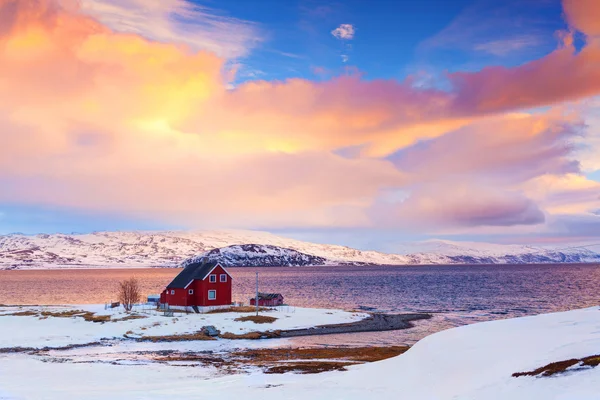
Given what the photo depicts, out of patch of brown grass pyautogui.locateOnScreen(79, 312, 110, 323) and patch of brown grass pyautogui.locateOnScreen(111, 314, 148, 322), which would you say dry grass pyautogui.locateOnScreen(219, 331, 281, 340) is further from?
patch of brown grass pyautogui.locateOnScreen(79, 312, 110, 323)

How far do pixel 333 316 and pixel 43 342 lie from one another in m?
40.3

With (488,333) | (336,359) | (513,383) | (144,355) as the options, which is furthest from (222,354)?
(513,383)

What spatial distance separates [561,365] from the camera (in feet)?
64.3

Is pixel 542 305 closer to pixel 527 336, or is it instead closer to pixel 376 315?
pixel 376 315

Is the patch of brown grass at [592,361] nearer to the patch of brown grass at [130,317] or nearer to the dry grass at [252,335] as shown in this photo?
the dry grass at [252,335]

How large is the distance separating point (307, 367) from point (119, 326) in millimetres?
34780

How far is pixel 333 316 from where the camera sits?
77500 millimetres

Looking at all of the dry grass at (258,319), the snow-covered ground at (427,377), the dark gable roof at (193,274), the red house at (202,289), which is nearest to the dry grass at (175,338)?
the dry grass at (258,319)

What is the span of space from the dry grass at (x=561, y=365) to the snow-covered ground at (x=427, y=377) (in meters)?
0.52

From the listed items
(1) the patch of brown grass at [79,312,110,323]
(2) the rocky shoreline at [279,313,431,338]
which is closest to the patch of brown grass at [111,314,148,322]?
(1) the patch of brown grass at [79,312,110,323]

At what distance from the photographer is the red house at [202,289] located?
258ft

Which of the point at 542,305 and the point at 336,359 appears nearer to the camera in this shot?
the point at 336,359

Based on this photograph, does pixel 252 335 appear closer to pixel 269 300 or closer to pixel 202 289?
pixel 202 289

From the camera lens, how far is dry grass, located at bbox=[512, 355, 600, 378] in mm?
18703
